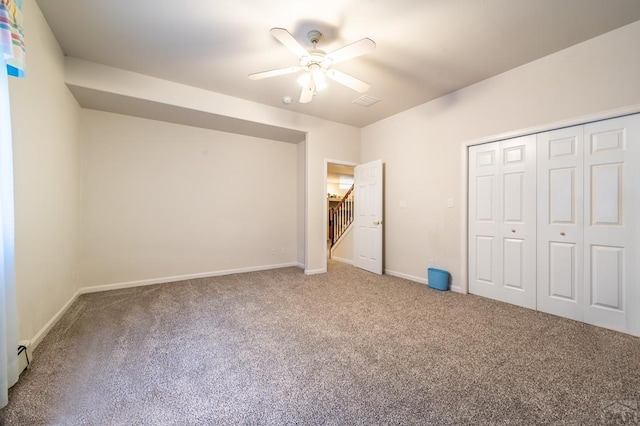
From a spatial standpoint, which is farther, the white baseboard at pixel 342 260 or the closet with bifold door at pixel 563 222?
the white baseboard at pixel 342 260

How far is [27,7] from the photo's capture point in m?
2.03

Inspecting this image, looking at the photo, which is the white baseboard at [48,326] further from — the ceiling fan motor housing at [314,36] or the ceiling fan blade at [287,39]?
the ceiling fan motor housing at [314,36]

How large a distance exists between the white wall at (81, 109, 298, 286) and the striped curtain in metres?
2.39

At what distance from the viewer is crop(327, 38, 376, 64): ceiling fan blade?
2.11 metres

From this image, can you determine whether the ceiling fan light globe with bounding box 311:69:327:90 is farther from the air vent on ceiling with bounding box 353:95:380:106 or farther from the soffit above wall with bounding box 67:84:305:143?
the soffit above wall with bounding box 67:84:305:143

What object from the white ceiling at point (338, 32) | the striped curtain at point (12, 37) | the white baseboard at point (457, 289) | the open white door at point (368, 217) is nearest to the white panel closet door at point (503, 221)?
the white baseboard at point (457, 289)

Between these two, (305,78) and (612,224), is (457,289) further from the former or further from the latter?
(305,78)

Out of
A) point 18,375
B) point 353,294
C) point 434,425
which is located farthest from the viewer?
point 353,294

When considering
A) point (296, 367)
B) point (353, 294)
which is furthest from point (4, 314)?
point (353, 294)

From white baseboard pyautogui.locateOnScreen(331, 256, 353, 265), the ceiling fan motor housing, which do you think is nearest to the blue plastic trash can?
white baseboard pyautogui.locateOnScreen(331, 256, 353, 265)

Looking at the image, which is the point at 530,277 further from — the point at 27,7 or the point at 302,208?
the point at 27,7

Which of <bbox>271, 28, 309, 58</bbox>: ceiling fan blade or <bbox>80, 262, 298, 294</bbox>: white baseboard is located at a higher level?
<bbox>271, 28, 309, 58</bbox>: ceiling fan blade

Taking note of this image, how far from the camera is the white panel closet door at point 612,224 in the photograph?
2369 millimetres

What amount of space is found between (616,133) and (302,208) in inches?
163
